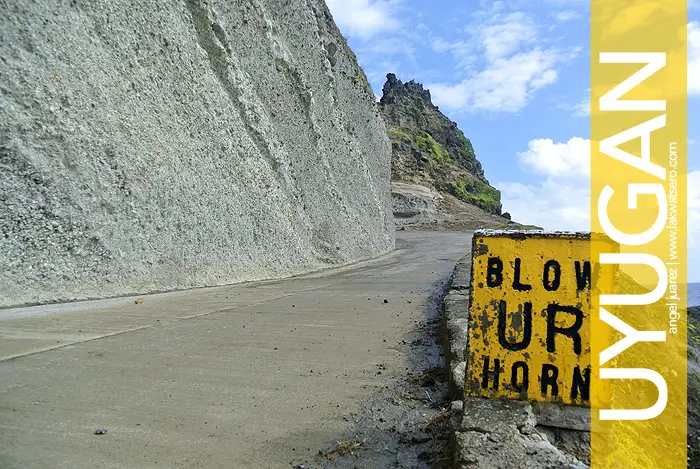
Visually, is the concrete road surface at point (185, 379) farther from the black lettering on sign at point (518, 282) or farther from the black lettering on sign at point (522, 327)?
the black lettering on sign at point (518, 282)

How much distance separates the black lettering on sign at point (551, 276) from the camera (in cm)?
296

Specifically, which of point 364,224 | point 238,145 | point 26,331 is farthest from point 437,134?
point 26,331

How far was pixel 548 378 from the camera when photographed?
2.96 metres

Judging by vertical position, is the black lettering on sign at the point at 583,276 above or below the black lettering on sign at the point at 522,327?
above

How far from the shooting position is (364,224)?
23312 mm

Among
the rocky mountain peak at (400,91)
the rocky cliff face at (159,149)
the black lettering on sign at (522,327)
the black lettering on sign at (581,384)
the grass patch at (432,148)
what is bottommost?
the black lettering on sign at (581,384)

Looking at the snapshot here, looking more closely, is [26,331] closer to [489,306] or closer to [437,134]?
[489,306]

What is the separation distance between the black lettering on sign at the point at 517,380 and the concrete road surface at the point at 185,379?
3.69ft

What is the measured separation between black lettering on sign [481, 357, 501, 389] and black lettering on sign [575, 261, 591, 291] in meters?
0.64

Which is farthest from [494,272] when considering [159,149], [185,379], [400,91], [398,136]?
[400,91]

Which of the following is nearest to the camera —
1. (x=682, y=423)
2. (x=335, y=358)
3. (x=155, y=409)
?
(x=155, y=409)

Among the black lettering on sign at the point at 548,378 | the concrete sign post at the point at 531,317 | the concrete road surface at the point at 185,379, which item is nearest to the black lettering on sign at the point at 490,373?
the concrete sign post at the point at 531,317

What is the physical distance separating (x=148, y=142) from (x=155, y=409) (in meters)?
8.64

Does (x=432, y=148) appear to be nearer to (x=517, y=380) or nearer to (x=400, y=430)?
(x=400, y=430)
